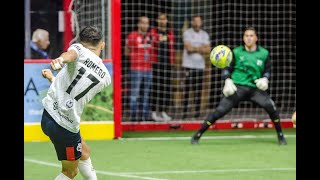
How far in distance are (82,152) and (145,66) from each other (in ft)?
28.5

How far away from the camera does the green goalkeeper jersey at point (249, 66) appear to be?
616 inches

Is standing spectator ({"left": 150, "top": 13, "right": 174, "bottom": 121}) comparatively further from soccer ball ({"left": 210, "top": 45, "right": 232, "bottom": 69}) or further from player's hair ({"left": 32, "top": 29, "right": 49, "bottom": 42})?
soccer ball ({"left": 210, "top": 45, "right": 232, "bottom": 69})

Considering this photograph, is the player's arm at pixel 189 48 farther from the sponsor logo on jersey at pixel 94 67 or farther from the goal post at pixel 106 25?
the sponsor logo on jersey at pixel 94 67

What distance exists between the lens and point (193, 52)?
18.9m

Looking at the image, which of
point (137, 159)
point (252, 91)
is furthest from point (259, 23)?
point (137, 159)

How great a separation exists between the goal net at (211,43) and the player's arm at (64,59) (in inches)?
373

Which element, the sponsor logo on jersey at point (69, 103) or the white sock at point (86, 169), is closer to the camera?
the sponsor logo on jersey at point (69, 103)

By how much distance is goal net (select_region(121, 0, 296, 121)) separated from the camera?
18828mm

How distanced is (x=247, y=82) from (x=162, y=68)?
3669 mm

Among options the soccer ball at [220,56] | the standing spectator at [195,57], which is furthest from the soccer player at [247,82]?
the standing spectator at [195,57]

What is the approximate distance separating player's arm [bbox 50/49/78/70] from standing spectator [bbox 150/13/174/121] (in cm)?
925

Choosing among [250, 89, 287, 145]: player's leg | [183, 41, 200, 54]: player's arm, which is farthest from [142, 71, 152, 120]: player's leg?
[250, 89, 287, 145]: player's leg
